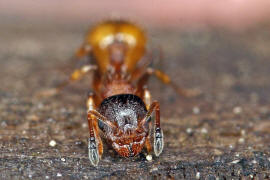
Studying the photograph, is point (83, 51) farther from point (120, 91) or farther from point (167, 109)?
point (167, 109)

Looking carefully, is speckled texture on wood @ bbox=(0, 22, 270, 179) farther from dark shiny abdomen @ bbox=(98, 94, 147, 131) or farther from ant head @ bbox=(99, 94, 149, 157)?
dark shiny abdomen @ bbox=(98, 94, 147, 131)

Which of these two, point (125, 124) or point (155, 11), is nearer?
point (125, 124)

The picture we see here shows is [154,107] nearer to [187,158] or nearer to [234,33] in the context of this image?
[187,158]

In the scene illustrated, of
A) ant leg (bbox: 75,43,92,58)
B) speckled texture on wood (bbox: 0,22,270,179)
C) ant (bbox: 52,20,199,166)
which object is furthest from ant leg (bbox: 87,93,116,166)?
ant leg (bbox: 75,43,92,58)

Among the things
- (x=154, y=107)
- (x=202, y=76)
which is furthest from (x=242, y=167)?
(x=202, y=76)

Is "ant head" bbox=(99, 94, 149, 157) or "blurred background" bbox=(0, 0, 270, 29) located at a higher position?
"blurred background" bbox=(0, 0, 270, 29)

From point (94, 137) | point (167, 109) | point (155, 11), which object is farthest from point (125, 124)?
point (155, 11)

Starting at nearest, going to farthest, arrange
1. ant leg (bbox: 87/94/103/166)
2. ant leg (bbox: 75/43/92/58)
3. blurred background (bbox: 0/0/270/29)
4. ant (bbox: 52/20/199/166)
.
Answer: ant leg (bbox: 87/94/103/166) → ant (bbox: 52/20/199/166) → ant leg (bbox: 75/43/92/58) → blurred background (bbox: 0/0/270/29)
